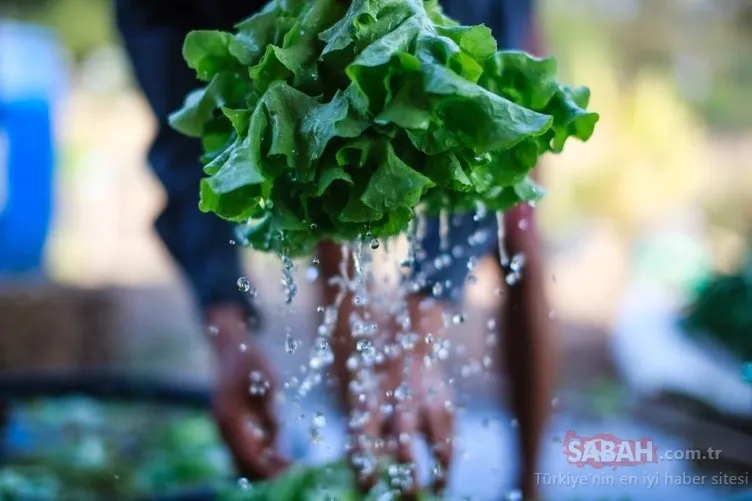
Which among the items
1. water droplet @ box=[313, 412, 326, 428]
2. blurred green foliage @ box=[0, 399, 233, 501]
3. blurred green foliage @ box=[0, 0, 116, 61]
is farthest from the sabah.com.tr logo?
blurred green foliage @ box=[0, 0, 116, 61]

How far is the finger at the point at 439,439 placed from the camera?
798mm

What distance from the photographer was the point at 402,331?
72cm

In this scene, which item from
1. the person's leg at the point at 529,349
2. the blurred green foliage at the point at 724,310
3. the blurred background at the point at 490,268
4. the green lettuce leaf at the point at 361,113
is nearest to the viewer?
the green lettuce leaf at the point at 361,113

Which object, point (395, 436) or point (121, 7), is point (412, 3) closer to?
point (395, 436)

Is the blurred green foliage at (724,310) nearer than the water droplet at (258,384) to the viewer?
No

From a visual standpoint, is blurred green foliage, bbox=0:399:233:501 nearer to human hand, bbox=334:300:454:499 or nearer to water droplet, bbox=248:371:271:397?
water droplet, bbox=248:371:271:397

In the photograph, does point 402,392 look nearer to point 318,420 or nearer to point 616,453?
point 318,420

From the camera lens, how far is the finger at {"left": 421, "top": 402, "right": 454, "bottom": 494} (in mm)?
798

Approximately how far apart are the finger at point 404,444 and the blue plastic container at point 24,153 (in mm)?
2040

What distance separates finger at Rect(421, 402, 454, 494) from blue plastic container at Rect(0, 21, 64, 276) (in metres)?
2.05

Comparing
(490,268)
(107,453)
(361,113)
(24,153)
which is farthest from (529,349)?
(24,153)

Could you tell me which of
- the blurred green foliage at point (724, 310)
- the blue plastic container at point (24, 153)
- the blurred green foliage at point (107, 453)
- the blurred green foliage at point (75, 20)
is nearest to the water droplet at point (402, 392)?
the blurred green foliage at point (107, 453)

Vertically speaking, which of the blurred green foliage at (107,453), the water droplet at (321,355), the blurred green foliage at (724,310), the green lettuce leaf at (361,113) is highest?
the green lettuce leaf at (361,113)

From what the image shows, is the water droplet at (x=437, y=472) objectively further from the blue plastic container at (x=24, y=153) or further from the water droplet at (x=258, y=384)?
the blue plastic container at (x=24, y=153)
